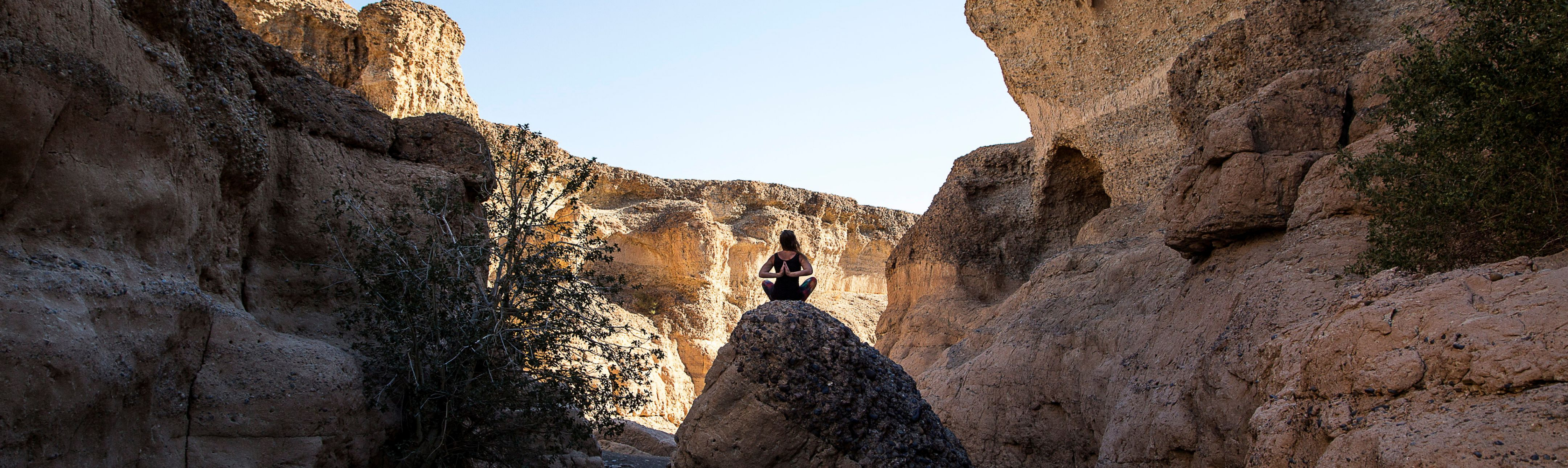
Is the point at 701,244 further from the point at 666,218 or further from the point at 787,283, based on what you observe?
the point at 787,283

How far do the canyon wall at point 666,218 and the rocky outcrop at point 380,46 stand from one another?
0.07 feet

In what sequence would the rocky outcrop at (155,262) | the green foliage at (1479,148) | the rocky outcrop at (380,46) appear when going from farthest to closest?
1. the rocky outcrop at (380,46)
2. the green foliage at (1479,148)
3. the rocky outcrop at (155,262)

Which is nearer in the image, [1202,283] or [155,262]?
[155,262]

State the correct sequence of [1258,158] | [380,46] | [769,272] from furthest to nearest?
[380,46]
[769,272]
[1258,158]

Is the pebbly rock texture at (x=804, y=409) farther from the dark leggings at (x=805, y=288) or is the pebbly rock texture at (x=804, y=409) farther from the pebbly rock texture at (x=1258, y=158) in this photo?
the pebbly rock texture at (x=1258, y=158)

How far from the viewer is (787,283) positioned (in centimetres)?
710

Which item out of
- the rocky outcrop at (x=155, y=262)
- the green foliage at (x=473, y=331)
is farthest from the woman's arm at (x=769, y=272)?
the rocky outcrop at (x=155, y=262)

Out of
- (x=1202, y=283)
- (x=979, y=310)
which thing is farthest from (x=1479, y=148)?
(x=979, y=310)

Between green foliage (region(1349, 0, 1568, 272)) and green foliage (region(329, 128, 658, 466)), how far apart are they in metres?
4.95

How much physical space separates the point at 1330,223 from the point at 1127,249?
3239 millimetres

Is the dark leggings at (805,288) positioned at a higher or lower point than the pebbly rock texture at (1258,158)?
lower

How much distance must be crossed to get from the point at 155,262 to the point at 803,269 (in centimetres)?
438

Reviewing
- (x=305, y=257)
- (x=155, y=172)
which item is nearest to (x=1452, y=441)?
(x=155, y=172)

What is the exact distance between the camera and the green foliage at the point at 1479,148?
4.38 metres
